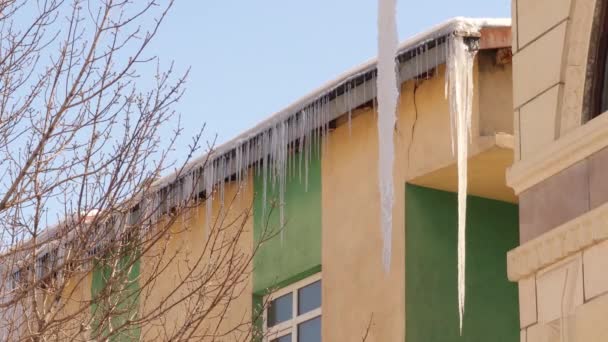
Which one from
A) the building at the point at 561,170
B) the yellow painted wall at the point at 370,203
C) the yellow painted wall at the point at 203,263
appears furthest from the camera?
the yellow painted wall at the point at 203,263

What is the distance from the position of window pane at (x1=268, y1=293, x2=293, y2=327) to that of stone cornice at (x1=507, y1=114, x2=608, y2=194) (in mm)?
5839

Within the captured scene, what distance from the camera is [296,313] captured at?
14.2 m

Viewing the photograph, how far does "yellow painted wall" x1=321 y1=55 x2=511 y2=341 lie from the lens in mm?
12555

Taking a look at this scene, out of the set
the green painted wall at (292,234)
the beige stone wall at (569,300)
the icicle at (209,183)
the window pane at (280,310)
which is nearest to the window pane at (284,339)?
the window pane at (280,310)

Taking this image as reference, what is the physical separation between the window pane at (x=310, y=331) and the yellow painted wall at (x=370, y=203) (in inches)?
13.4

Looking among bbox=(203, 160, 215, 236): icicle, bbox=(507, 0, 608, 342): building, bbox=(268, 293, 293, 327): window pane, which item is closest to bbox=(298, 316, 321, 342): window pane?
bbox=(268, 293, 293, 327): window pane

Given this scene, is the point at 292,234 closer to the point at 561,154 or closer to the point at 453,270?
the point at 453,270

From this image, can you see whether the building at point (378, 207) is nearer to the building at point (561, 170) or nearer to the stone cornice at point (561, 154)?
the building at point (561, 170)

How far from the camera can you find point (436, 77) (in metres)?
12.6

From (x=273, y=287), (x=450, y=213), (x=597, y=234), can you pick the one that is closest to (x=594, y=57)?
(x=597, y=234)

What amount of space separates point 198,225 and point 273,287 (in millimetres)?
1815

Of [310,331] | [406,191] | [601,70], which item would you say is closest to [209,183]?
[310,331]

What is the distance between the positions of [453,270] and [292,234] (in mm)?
2008

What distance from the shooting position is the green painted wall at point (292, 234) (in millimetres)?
14000
